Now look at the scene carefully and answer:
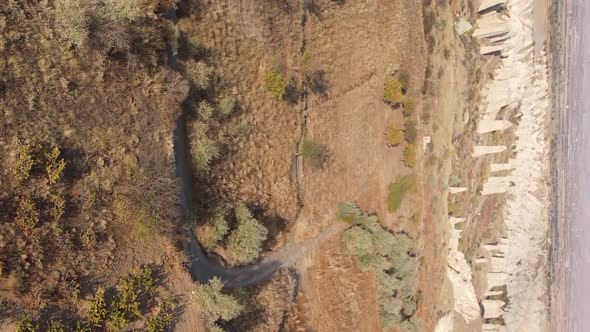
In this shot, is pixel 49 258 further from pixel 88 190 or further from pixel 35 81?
pixel 35 81

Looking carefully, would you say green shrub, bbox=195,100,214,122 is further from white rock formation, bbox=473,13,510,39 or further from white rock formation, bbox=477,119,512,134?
white rock formation, bbox=473,13,510,39

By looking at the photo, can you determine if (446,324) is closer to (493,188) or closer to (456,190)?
(456,190)

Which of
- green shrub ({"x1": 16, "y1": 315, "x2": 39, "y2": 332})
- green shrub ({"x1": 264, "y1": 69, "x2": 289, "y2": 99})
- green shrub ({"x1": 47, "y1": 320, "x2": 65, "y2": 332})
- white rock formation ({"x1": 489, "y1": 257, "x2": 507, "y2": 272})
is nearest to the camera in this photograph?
green shrub ({"x1": 16, "y1": 315, "x2": 39, "y2": 332})

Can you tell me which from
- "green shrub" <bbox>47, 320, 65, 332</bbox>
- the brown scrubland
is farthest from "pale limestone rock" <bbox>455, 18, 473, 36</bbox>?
"green shrub" <bbox>47, 320, 65, 332</bbox>

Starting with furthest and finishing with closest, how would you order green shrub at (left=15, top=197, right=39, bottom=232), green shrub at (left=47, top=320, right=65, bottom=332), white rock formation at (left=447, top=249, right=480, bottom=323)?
white rock formation at (left=447, top=249, right=480, bottom=323) → green shrub at (left=47, top=320, right=65, bottom=332) → green shrub at (left=15, top=197, right=39, bottom=232)

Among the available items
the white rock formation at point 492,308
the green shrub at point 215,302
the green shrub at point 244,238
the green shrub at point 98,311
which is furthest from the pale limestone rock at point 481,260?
the green shrub at point 98,311

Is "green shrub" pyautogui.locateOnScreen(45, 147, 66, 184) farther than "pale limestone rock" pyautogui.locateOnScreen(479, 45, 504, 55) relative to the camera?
No

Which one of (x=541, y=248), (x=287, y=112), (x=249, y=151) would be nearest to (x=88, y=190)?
(x=249, y=151)
